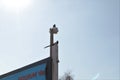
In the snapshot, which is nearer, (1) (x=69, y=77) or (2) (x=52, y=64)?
(2) (x=52, y=64)

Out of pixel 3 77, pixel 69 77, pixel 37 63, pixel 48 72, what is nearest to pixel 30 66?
pixel 37 63

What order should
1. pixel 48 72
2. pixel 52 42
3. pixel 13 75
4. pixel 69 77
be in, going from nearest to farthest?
1. pixel 48 72
2. pixel 52 42
3. pixel 13 75
4. pixel 69 77

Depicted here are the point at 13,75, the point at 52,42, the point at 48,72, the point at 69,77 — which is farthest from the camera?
the point at 69,77

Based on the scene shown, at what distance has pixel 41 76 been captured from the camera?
312 inches

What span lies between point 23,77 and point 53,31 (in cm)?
166

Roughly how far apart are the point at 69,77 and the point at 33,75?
127 feet

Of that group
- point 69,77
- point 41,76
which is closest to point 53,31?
point 41,76

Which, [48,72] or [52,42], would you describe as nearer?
[48,72]

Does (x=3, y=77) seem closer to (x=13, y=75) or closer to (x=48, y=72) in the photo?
(x=13, y=75)

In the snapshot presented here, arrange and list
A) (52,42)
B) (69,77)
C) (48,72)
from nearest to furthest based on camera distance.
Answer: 1. (48,72)
2. (52,42)
3. (69,77)

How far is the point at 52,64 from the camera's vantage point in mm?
7875

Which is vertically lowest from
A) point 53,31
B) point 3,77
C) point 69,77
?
point 69,77

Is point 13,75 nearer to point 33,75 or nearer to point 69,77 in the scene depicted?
point 33,75

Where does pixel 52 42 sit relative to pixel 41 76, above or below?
above
